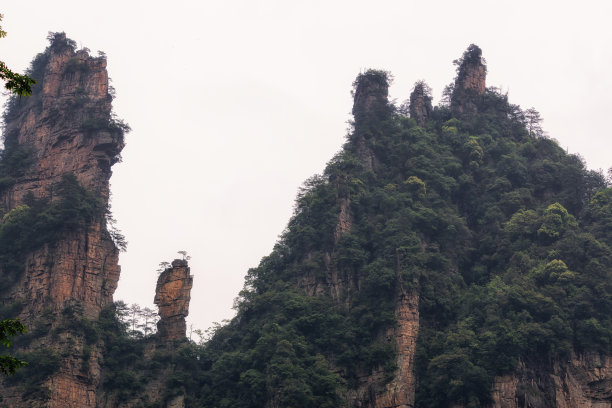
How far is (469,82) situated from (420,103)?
6.33 m

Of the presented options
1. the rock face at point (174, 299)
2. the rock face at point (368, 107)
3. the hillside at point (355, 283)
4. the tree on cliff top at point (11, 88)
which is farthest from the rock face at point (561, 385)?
the tree on cliff top at point (11, 88)

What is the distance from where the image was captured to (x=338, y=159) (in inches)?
2721

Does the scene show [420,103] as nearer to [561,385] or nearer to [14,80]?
[561,385]

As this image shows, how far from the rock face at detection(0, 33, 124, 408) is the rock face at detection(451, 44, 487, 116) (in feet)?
110

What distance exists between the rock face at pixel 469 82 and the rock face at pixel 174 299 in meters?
32.9

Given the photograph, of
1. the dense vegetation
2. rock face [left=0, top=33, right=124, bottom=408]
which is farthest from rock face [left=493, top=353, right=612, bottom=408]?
rock face [left=0, top=33, right=124, bottom=408]

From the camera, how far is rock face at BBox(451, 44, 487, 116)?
7994cm

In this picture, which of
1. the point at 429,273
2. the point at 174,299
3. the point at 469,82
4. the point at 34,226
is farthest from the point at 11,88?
the point at 469,82

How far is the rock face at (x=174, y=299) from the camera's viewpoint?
59719 mm

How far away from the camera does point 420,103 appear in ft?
259

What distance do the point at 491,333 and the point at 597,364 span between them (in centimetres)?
699

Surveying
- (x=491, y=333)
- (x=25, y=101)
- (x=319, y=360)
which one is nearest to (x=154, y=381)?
(x=319, y=360)

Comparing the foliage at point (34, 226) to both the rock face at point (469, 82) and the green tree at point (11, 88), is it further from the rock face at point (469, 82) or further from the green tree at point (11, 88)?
the green tree at point (11, 88)

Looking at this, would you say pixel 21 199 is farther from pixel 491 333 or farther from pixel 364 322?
pixel 491 333
